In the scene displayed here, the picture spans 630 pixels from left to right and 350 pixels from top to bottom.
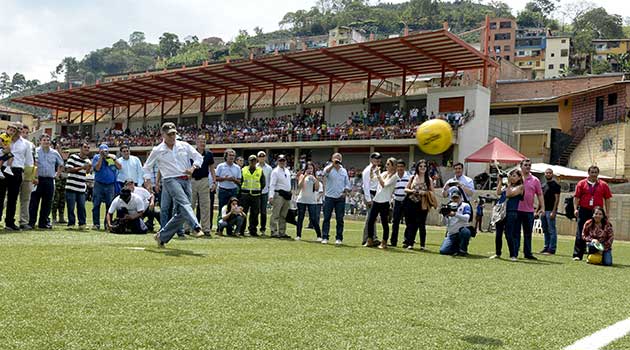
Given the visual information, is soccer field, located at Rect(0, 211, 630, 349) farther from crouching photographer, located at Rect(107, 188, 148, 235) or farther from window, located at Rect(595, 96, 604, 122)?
window, located at Rect(595, 96, 604, 122)

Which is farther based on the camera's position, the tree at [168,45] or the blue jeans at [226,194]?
the tree at [168,45]

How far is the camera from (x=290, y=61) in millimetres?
38094

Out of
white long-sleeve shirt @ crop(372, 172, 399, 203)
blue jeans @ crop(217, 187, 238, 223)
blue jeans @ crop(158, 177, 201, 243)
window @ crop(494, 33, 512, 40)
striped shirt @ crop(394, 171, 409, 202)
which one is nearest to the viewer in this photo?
blue jeans @ crop(158, 177, 201, 243)

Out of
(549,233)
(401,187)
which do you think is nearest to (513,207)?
(401,187)

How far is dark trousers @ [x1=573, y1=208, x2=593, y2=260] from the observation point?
1058cm

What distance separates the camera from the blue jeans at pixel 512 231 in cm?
972

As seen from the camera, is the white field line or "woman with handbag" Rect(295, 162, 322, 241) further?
"woman with handbag" Rect(295, 162, 322, 241)

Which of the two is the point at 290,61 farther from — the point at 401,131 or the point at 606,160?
the point at 606,160

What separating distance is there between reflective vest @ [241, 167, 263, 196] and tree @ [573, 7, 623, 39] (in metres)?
119

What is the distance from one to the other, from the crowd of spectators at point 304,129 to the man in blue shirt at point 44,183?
77.9 feet

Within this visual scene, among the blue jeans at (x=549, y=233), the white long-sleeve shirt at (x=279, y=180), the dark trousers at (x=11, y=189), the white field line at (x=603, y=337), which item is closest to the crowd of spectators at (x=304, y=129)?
the blue jeans at (x=549, y=233)

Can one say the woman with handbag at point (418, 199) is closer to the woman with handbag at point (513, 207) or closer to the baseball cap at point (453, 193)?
the baseball cap at point (453, 193)

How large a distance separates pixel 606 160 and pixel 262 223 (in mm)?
27253

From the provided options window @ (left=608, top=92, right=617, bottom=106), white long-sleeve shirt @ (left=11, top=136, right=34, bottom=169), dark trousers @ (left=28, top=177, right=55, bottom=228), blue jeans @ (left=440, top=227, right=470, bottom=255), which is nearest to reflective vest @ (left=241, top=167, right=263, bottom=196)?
dark trousers @ (left=28, top=177, right=55, bottom=228)
